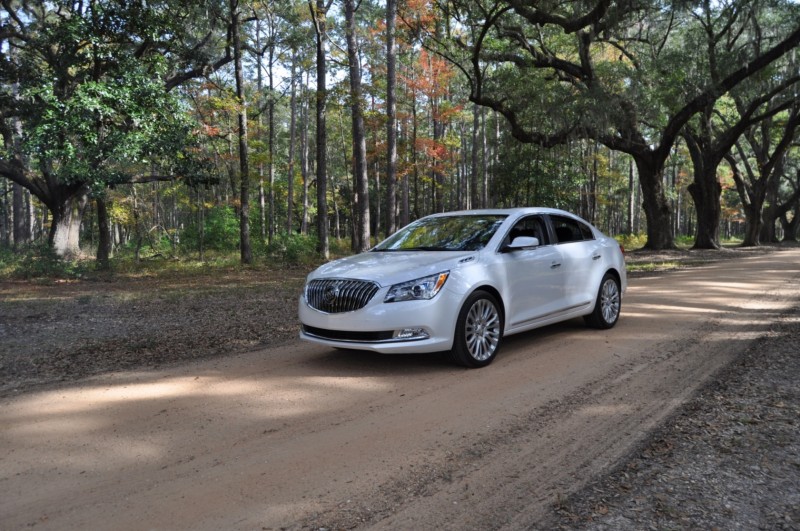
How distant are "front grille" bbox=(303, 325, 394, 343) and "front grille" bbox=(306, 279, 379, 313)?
233 millimetres

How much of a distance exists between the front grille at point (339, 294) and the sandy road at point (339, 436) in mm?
702

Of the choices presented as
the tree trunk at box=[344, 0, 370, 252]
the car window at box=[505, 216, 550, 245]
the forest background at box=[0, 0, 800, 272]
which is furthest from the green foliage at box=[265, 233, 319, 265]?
the car window at box=[505, 216, 550, 245]

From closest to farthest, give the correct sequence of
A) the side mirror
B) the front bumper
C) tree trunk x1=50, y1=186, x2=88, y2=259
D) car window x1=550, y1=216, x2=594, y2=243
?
the front bumper
the side mirror
car window x1=550, y1=216, x2=594, y2=243
tree trunk x1=50, y1=186, x2=88, y2=259

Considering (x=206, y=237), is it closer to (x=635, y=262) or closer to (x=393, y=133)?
(x=393, y=133)

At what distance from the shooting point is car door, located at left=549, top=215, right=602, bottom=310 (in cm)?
700

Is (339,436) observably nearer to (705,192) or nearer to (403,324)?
(403,324)

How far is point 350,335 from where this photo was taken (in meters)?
5.55

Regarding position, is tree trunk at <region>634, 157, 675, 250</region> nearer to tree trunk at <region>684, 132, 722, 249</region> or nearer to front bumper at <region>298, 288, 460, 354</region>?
tree trunk at <region>684, 132, 722, 249</region>

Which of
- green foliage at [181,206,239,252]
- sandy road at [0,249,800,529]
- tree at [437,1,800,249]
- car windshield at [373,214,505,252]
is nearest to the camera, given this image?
sandy road at [0,249,800,529]

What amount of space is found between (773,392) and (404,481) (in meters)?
3.66

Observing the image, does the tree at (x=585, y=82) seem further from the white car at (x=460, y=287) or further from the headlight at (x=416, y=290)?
the headlight at (x=416, y=290)

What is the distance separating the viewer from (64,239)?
66.0ft

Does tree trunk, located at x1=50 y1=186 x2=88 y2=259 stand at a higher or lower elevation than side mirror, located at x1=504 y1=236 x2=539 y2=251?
higher

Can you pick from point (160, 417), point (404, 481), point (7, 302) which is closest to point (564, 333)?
point (404, 481)
